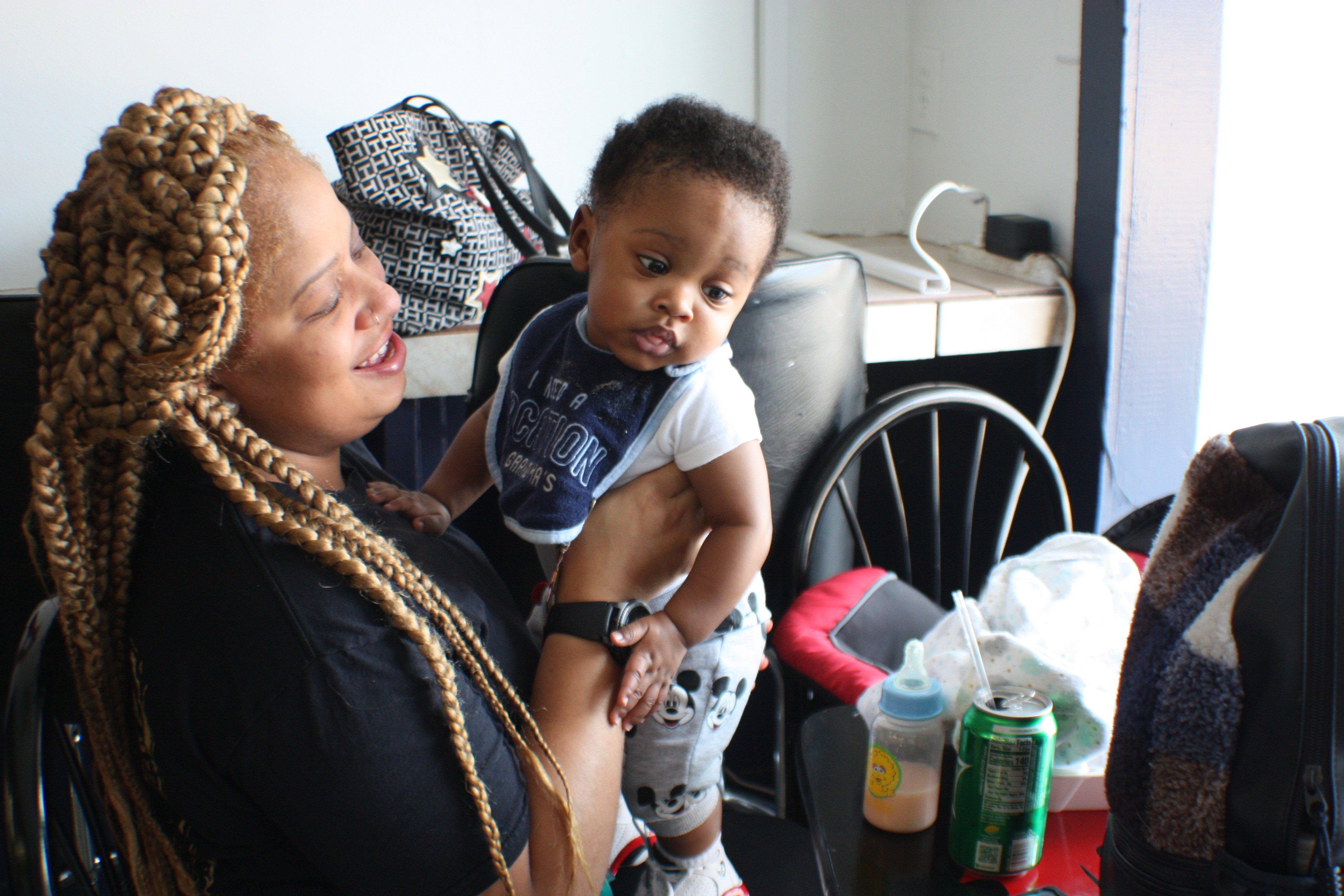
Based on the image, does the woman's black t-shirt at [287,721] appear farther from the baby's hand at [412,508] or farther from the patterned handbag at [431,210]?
the patterned handbag at [431,210]

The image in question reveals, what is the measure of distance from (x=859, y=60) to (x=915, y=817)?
6.90 ft

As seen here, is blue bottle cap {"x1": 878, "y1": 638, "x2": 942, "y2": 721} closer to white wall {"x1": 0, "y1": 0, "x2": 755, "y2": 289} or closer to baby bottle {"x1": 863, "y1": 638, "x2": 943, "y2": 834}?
baby bottle {"x1": 863, "y1": 638, "x2": 943, "y2": 834}

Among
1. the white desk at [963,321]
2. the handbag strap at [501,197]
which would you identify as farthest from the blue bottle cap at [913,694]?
the handbag strap at [501,197]

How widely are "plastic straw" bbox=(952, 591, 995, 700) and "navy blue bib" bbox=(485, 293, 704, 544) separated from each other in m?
0.39

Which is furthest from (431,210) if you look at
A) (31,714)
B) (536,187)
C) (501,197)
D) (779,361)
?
(31,714)

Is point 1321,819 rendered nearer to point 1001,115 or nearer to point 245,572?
point 245,572

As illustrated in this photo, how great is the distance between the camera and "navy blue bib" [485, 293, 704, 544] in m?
1.08

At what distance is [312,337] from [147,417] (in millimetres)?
158

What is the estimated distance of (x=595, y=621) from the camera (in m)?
0.98

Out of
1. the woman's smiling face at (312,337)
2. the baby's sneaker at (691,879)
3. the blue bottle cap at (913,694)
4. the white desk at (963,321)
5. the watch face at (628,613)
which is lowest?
the baby's sneaker at (691,879)

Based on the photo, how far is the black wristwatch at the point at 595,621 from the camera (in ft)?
3.19

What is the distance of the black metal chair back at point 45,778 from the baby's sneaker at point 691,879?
0.62 metres

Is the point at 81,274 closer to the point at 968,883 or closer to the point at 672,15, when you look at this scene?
the point at 968,883

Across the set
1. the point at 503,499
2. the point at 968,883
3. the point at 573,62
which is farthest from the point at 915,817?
the point at 573,62
